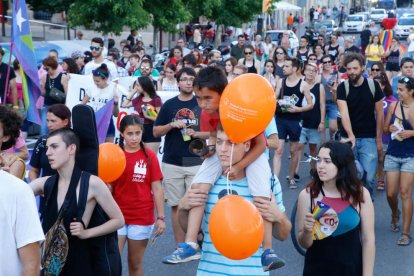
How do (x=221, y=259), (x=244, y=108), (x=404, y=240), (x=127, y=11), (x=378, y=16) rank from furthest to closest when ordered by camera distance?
1. (x=378, y=16)
2. (x=127, y=11)
3. (x=404, y=240)
4. (x=221, y=259)
5. (x=244, y=108)

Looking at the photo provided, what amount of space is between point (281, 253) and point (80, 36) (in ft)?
→ 70.8

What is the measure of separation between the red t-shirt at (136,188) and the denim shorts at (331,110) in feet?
21.2

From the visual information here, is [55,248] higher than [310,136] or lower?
higher

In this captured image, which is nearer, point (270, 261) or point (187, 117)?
point (270, 261)

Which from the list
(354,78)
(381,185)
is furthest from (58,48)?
(354,78)

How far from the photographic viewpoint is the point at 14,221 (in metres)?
3.69

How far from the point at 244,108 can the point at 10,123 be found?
1467 millimetres

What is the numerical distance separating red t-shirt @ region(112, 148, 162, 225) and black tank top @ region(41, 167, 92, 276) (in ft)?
4.87

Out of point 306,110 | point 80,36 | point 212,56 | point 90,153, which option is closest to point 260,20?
point 80,36

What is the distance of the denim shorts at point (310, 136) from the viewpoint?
37.6ft

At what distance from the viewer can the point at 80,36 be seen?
28219mm

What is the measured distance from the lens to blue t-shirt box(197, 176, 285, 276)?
13.9ft

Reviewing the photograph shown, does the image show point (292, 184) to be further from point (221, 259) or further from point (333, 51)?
point (333, 51)

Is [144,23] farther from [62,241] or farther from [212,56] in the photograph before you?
[62,241]
